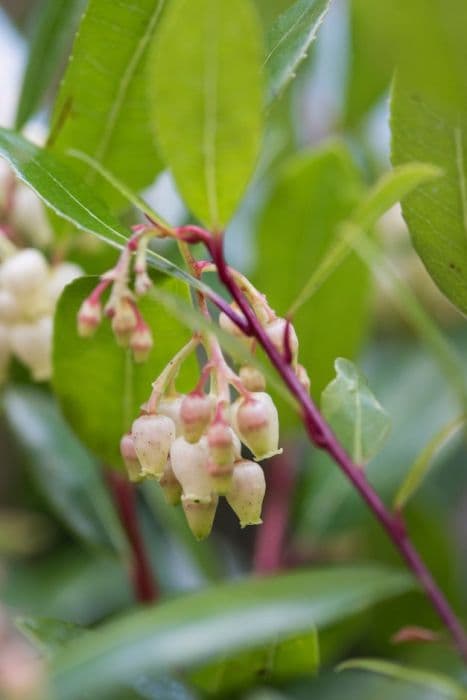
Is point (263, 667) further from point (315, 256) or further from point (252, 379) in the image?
point (315, 256)

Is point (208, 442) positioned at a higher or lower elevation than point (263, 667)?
higher

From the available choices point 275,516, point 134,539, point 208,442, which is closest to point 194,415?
point 208,442

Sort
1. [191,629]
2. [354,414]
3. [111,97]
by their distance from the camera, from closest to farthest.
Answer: [191,629] → [354,414] → [111,97]

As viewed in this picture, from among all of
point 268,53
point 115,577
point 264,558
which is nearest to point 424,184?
point 268,53

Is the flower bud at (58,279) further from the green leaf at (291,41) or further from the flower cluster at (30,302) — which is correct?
the green leaf at (291,41)

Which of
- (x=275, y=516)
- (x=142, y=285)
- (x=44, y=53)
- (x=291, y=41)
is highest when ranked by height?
(x=44, y=53)

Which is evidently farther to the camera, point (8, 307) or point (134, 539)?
point (134, 539)

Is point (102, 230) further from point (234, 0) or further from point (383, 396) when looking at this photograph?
point (383, 396)
